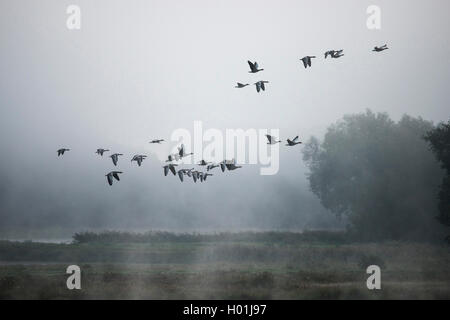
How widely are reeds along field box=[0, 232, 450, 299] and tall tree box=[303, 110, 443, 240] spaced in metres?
10.6

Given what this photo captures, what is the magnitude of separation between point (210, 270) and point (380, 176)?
41.6 metres

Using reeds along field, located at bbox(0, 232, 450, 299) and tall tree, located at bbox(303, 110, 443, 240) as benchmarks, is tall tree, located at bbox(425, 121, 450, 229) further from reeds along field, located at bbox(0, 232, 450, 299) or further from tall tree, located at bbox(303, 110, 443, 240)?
tall tree, located at bbox(303, 110, 443, 240)

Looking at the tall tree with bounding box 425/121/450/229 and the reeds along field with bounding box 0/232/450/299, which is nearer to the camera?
the reeds along field with bounding box 0/232/450/299

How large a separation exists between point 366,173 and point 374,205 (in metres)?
8.84

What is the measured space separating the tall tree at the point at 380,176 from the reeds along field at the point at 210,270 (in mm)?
10633

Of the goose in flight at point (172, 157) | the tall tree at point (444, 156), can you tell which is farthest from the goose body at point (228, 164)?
the tall tree at point (444, 156)

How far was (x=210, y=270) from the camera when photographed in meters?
41.7

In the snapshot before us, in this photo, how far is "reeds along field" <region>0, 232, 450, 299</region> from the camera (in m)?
33.0

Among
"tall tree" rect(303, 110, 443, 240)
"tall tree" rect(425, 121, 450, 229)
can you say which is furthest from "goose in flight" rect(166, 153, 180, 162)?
"tall tree" rect(303, 110, 443, 240)

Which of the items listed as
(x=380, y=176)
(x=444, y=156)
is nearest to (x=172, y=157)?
(x=444, y=156)

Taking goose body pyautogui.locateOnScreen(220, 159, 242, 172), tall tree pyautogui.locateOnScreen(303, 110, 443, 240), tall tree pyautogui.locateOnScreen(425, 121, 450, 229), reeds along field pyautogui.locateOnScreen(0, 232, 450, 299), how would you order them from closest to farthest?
reeds along field pyautogui.locateOnScreen(0, 232, 450, 299)
goose body pyautogui.locateOnScreen(220, 159, 242, 172)
tall tree pyautogui.locateOnScreen(425, 121, 450, 229)
tall tree pyautogui.locateOnScreen(303, 110, 443, 240)

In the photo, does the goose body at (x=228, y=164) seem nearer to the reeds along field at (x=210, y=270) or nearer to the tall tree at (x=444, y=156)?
the reeds along field at (x=210, y=270)

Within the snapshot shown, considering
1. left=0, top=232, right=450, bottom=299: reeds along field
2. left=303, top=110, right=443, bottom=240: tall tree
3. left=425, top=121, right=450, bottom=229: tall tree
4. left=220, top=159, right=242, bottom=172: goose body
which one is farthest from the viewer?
left=303, top=110, right=443, bottom=240: tall tree
